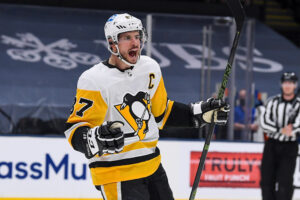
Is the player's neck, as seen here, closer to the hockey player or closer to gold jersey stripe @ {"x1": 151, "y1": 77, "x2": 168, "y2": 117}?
the hockey player

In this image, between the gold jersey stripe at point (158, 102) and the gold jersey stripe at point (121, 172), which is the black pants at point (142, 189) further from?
the gold jersey stripe at point (158, 102)

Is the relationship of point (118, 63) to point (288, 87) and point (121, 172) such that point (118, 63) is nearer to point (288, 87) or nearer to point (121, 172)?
point (121, 172)

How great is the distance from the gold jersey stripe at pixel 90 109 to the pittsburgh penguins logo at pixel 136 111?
75mm

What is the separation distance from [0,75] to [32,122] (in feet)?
3.20

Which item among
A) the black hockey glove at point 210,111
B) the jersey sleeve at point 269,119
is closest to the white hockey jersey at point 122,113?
the black hockey glove at point 210,111

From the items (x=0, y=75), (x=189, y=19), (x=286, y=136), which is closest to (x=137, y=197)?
(x=286, y=136)

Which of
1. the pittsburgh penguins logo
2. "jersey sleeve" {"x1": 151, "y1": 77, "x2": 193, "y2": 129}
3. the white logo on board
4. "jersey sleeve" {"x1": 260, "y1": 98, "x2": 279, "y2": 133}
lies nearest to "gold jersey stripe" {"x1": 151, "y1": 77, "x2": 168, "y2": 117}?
"jersey sleeve" {"x1": 151, "y1": 77, "x2": 193, "y2": 129}

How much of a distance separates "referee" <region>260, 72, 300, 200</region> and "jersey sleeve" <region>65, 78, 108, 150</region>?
2502mm

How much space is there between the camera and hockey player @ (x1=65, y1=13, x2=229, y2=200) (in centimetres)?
251

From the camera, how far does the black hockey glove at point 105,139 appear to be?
92.0 inches

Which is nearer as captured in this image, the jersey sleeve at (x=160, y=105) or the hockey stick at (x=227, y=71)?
the jersey sleeve at (x=160, y=105)

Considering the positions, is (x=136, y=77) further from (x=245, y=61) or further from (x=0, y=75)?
(x=0, y=75)

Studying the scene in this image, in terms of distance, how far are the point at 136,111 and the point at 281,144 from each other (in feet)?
7.89

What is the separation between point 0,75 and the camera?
6.23 meters
